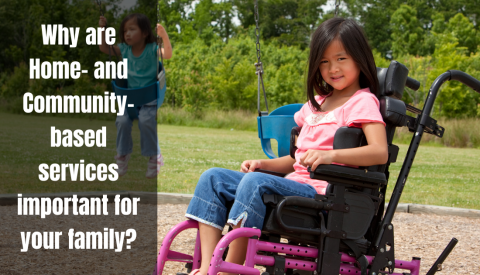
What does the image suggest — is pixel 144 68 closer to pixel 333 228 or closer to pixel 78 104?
pixel 333 228

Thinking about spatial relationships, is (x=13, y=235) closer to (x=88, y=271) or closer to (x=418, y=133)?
(x=88, y=271)

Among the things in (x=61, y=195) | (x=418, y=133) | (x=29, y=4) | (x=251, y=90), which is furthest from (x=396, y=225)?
(x=29, y=4)

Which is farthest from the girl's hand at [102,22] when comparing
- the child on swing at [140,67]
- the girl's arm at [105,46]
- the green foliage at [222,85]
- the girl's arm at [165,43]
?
the green foliage at [222,85]

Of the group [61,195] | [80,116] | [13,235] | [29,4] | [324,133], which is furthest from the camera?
[29,4]

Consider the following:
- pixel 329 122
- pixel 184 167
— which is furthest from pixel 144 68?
pixel 184 167

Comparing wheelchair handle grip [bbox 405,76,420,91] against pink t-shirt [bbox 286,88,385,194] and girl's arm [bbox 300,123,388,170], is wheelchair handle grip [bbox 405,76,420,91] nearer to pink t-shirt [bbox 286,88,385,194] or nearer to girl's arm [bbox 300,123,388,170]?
pink t-shirt [bbox 286,88,385,194]

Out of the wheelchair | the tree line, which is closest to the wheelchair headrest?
the wheelchair

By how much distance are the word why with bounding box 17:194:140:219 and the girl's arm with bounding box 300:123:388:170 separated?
2985 mm

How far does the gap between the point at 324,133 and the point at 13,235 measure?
2616 mm

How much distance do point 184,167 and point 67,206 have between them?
4179 millimetres

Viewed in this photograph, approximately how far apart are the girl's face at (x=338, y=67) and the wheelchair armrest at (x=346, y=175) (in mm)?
454

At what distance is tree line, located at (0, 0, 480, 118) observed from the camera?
23.4 m

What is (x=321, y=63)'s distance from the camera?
7.38 ft

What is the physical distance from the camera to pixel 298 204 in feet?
6.30
